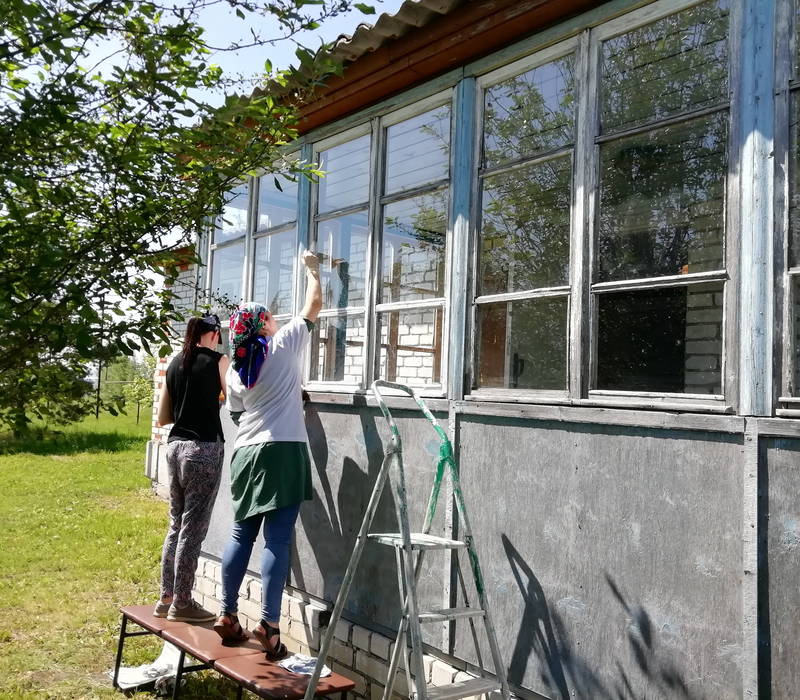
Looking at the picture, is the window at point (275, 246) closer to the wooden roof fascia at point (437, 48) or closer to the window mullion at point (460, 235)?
the wooden roof fascia at point (437, 48)

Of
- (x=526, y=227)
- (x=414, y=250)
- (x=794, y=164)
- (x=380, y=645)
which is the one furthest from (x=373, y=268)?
(x=794, y=164)

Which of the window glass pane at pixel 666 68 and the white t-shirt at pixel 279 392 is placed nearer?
the window glass pane at pixel 666 68

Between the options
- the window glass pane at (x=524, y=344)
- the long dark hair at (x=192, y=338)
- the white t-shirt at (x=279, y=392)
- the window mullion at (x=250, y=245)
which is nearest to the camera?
the window glass pane at (x=524, y=344)

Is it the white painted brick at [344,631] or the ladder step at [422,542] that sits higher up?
the ladder step at [422,542]

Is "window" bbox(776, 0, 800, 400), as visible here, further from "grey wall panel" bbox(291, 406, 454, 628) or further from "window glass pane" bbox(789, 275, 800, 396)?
"grey wall panel" bbox(291, 406, 454, 628)

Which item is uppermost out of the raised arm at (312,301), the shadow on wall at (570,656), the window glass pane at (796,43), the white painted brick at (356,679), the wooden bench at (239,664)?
the window glass pane at (796,43)

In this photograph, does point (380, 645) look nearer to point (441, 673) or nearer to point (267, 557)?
point (441, 673)

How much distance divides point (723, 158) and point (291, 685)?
3.14m

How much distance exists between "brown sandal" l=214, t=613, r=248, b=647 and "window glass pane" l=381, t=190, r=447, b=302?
2065 millimetres

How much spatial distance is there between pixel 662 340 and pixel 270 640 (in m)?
2.55

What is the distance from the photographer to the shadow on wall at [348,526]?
4492mm

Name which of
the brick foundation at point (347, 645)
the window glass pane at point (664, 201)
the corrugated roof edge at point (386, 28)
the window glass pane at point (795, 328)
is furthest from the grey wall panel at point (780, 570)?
the corrugated roof edge at point (386, 28)

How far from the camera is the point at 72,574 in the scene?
7.87 m

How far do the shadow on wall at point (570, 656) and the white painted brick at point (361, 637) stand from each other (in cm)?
107
